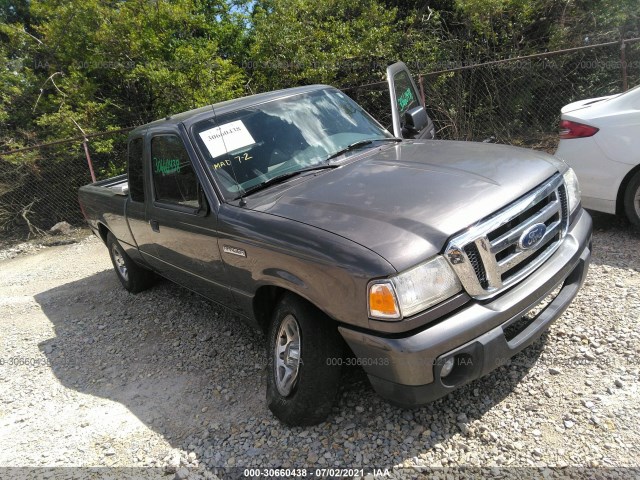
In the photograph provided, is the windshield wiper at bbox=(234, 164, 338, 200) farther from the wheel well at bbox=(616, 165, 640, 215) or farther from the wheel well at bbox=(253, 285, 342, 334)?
the wheel well at bbox=(616, 165, 640, 215)

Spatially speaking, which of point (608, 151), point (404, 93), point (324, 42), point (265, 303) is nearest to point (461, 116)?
point (324, 42)

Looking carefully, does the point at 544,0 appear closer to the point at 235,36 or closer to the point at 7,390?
the point at 235,36

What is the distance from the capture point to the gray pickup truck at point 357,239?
2.41m

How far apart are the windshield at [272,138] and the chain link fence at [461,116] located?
16.1 feet

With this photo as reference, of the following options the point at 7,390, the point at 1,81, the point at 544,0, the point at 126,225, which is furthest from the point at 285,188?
the point at 1,81

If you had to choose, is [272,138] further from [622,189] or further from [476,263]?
[622,189]

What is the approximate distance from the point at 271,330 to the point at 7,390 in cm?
262

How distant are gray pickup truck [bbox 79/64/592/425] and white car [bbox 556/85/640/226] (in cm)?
151

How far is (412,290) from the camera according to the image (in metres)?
2.37

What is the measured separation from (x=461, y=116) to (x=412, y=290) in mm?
7480

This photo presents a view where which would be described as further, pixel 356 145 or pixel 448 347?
pixel 356 145

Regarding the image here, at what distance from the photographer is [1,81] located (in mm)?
11047

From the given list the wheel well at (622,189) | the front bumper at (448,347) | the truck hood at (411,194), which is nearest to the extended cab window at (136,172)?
the truck hood at (411,194)

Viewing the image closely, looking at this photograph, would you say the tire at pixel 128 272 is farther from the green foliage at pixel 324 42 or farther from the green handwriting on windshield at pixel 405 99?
the green foliage at pixel 324 42
